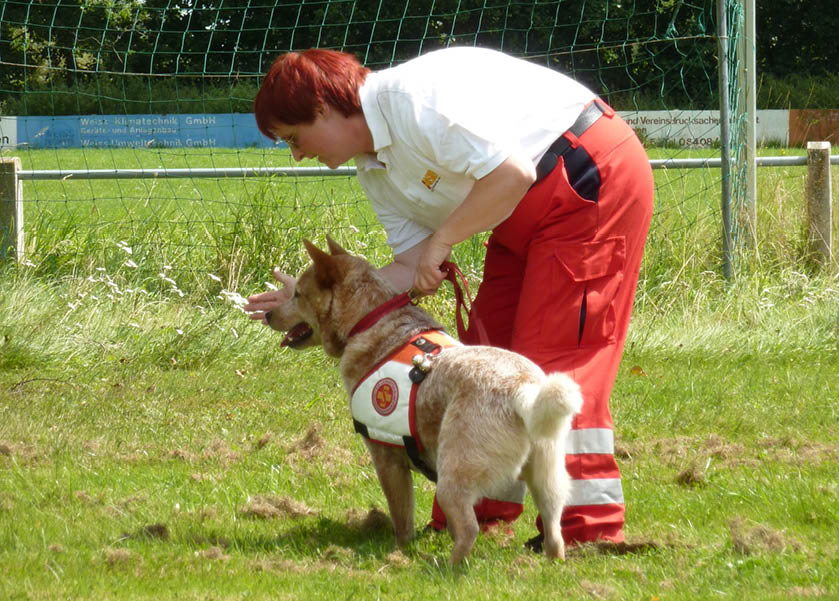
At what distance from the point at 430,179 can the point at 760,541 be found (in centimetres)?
183

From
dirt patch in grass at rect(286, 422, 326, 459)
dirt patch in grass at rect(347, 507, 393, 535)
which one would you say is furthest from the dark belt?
dirt patch in grass at rect(286, 422, 326, 459)

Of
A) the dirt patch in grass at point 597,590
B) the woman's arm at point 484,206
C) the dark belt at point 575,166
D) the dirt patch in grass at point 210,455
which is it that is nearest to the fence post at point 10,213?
the dirt patch in grass at point 210,455

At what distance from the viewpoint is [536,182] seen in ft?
12.2

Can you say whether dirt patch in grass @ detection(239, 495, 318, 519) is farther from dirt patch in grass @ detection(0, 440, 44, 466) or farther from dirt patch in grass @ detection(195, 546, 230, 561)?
dirt patch in grass @ detection(0, 440, 44, 466)

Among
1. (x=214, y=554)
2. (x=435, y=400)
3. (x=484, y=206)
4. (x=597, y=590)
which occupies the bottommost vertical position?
(x=214, y=554)

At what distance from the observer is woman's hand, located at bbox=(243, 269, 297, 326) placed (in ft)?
14.4

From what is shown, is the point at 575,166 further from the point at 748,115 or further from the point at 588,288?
the point at 748,115

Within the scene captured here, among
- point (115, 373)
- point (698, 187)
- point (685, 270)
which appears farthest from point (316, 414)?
point (698, 187)

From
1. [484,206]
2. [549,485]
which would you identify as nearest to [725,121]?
[484,206]

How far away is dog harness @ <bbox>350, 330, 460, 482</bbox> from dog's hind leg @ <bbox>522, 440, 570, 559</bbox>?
1.48ft

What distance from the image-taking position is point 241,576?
11.9 feet

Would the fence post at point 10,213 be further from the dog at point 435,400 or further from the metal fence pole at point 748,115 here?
the metal fence pole at point 748,115

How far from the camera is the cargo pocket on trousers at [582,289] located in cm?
373

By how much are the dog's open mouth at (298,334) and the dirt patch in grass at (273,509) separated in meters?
0.74
